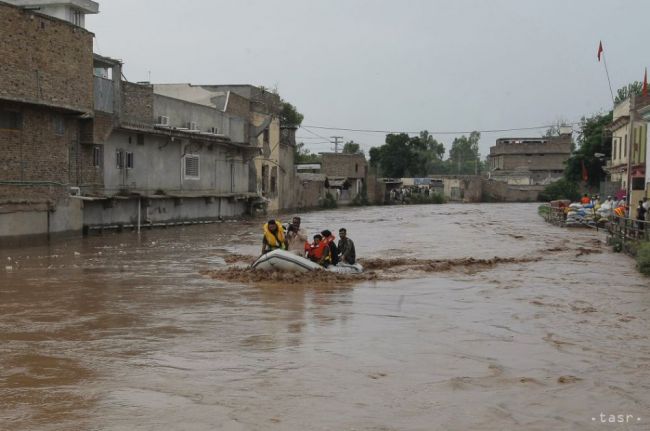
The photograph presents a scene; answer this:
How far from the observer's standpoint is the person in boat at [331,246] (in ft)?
58.7

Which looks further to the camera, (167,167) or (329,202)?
(329,202)

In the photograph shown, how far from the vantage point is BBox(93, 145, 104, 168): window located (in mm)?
29797

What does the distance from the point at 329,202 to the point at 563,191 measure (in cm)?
2312

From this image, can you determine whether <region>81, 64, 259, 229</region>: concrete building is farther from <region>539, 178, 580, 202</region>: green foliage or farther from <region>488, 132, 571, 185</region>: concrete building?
<region>488, 132, 571, 185</region>: concrete building

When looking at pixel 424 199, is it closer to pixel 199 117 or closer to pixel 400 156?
pixel 400 156

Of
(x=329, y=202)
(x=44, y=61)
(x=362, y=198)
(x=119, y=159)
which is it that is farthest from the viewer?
(x=362, y=198)

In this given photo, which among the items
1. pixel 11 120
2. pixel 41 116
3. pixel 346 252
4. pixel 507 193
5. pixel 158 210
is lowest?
pixel 346 252

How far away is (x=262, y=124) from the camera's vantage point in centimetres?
4809

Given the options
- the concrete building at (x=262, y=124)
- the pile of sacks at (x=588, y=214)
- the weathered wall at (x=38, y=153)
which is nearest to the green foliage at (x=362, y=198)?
the concrete building at (x=262, y=124)

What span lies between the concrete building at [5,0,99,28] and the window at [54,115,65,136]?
832cm

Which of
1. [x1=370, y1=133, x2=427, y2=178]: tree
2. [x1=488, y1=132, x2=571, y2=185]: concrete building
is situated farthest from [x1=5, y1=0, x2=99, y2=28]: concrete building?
[x1=488, y1=132, x2=571, y2=185]: concrete building

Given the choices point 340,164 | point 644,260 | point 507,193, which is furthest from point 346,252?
point 507,193

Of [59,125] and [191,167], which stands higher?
[59,125]

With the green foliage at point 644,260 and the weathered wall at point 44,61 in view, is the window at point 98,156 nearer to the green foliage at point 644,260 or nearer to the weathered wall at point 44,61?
the weathered wall at point 44,61
